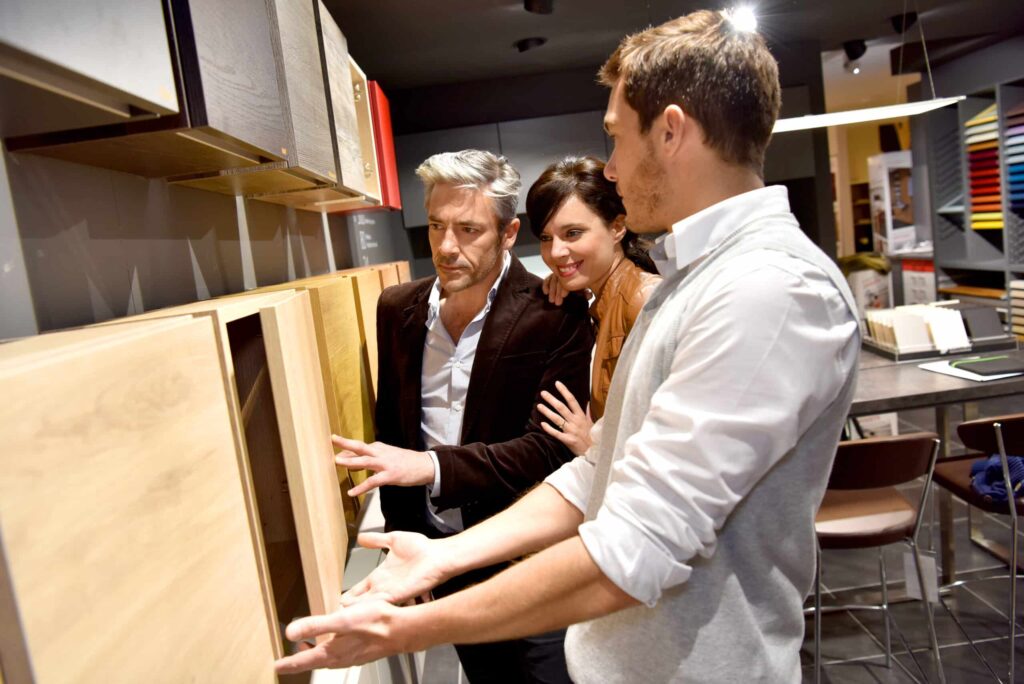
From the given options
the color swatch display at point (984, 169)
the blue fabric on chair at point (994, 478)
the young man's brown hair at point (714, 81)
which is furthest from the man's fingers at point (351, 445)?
the color swatch display at point (984, 169)

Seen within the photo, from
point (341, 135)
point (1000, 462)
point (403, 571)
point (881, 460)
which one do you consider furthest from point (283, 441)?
point (1000, 462)

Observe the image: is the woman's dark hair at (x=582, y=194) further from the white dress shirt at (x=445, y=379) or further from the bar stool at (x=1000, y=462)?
the bar stool at (x=1000, y=462)

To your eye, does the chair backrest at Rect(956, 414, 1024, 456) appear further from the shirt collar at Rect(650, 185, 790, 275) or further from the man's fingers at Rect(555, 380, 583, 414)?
the shirt collar at Rect(650, 185, 790, 275)

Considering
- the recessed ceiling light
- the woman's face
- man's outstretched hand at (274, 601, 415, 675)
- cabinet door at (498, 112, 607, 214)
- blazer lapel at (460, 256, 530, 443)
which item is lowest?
man's outstretched hand at (274, 601, 415, 675)

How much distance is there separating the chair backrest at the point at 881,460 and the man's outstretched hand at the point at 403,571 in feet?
5.42

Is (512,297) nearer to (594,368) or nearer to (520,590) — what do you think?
(594,368)

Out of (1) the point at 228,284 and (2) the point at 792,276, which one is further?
(1) the point at 228,284

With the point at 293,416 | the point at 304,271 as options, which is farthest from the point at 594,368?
the point at 304,271

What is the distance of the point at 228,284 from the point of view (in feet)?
6.45

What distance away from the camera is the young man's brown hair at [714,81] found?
0.99 meters

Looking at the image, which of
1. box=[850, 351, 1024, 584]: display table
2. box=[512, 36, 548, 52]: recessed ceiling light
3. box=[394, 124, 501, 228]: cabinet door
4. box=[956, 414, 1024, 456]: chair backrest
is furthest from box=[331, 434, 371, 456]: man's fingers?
box=[394, 124, 501, 228]: cabinet door

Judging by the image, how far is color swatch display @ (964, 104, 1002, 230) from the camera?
5691 millimetres

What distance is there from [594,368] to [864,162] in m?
11.3

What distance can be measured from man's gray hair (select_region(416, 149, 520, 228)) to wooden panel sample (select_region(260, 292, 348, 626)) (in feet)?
2.28
